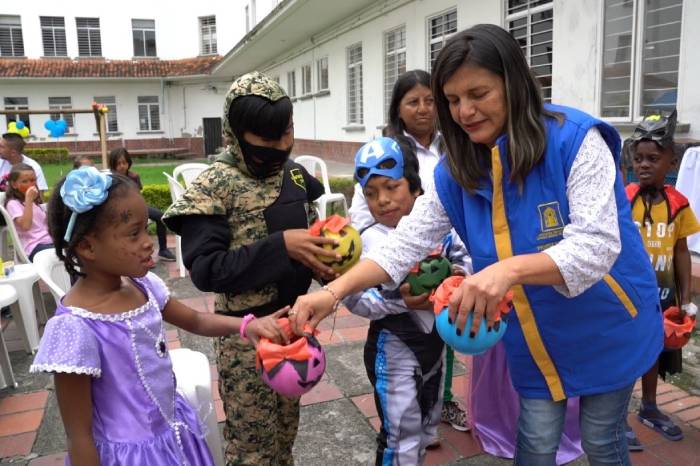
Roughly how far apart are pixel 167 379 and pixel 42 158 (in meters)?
29.0

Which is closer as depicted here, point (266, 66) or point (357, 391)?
point (357, 391)

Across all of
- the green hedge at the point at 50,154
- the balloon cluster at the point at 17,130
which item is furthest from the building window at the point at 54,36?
the balloon cluster at the point at 17,130

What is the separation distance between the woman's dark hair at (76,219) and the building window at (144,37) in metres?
33.9

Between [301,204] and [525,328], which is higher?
[301,204]

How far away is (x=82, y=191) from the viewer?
155cm

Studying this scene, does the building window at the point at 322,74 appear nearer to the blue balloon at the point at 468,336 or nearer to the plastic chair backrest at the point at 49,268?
the plastic chair backrest at the point at 49,268

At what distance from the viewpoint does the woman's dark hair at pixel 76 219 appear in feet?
5.19

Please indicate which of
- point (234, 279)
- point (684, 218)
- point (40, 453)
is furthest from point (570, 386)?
point (40, 453)

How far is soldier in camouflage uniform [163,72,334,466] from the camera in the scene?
1.87m

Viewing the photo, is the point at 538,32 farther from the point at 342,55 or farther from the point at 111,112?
the point at 111,112

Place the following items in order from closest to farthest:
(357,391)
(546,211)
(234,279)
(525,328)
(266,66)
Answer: (546,211)
(525,328)
(234,279)
(357,391)
(266,66)

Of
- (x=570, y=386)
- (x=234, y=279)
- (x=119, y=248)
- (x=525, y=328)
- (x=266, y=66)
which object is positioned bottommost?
(x=570, y=386)

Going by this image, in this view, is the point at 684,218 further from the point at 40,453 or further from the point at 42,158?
the point at 42,158

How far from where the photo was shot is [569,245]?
4.80 feet
